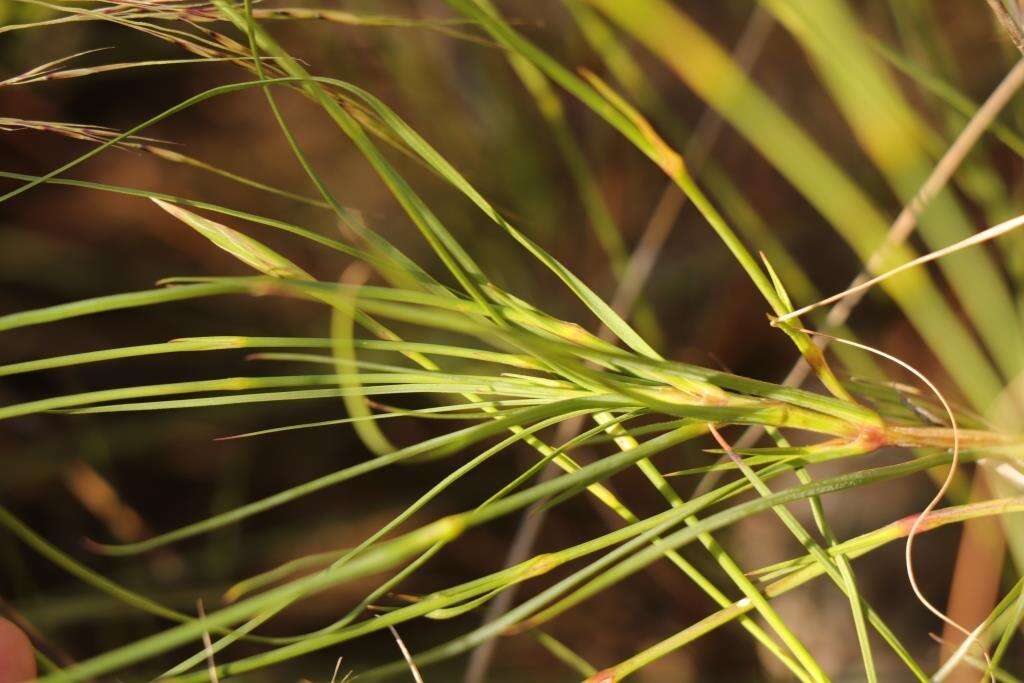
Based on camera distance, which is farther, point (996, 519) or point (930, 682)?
point (996, 519)

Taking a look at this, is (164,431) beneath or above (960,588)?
above

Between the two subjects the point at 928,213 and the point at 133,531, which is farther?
the point at 133,531

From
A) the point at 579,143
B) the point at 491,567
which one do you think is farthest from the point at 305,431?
the point at 579,143

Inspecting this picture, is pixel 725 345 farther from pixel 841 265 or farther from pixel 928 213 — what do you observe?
pixel 928 213

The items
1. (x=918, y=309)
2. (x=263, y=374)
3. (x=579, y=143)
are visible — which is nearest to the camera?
(x=918, y=309)

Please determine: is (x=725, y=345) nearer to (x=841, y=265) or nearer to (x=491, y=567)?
(x=841, y=265)

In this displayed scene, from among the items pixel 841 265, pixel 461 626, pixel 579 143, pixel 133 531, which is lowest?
pixel 461 626

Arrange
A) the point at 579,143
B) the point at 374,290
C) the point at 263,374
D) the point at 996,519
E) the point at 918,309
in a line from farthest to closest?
the point at 579,143
the point at 263,374
the point at 996,519
the point at 918,309
the point at 374,290

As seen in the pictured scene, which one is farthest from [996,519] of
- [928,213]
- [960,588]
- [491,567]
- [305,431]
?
[305,431]

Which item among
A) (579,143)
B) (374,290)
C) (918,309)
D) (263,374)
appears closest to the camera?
(374,290)
